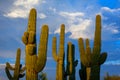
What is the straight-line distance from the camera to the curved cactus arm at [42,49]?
15062mm

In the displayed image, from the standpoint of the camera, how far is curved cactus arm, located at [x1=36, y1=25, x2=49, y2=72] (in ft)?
49.4

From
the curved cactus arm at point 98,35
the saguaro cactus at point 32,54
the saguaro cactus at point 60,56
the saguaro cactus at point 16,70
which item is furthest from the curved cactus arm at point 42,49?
the saguaro cactus at point 16,70

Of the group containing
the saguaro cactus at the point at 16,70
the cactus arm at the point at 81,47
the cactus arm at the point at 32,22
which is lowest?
the saguaro cactus at the point at 16,70

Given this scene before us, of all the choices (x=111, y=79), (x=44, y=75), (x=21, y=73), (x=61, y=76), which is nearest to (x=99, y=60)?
(x=61, y=76)

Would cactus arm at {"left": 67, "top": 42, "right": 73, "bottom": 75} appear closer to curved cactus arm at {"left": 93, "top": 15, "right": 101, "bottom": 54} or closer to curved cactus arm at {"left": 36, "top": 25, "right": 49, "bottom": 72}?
curved cactus arm at {"left": 93, "top": 15, "right": 101, "bottom": 54}

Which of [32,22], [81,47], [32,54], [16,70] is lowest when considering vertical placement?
[16,70]

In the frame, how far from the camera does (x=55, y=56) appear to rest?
2167 cm

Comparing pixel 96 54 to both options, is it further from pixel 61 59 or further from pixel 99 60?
pixel 61 59

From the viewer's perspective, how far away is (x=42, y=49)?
1545 cm

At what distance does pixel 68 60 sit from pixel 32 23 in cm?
844

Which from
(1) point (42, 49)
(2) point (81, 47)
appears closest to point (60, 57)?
(2) point (81, 47)

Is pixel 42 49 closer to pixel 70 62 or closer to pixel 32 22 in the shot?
pixel 32 22

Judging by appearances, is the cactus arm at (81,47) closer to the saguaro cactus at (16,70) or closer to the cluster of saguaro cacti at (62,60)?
the cluster of saguaro cacti at (62,60)

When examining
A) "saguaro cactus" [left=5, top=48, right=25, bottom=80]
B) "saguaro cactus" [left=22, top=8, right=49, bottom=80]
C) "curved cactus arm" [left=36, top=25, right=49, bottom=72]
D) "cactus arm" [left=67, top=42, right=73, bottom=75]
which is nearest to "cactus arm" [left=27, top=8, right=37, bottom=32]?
"saguaro cactus" [left=22, top=8, right=49, bottom=80]
